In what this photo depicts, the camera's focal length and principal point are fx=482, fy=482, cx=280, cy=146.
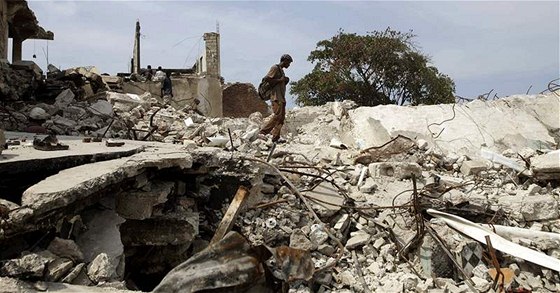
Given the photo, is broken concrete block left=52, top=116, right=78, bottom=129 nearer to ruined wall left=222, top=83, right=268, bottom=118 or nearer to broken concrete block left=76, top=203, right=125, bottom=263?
broken concrete block left=76, top=203, right=125, bottom=263

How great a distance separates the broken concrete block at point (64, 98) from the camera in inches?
332

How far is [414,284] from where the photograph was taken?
3.79 metres

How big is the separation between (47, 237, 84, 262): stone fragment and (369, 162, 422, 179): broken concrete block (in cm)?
405

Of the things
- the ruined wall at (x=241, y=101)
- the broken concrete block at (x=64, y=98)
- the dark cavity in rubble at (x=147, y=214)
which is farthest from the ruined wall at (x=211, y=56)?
the dark cavity in rubble at (x=147, y=214)

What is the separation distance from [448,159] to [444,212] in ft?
9.24

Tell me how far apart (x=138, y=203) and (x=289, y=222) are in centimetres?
150

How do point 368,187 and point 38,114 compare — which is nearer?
point 368,187

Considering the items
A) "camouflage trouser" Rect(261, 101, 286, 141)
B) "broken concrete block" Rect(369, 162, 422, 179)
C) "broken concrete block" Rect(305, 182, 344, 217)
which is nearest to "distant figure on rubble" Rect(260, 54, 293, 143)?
"camouflage trouser" Rect(261, 101, 286, 141)

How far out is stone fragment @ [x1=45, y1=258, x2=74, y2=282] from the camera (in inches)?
85.3

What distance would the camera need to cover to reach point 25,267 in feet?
6.69

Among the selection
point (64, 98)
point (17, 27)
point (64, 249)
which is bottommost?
point (64, 249)

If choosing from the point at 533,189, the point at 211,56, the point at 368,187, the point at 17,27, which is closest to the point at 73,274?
the point at 368,187

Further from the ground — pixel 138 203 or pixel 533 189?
pixel 138 203

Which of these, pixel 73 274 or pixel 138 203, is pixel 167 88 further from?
pixel 73 274
